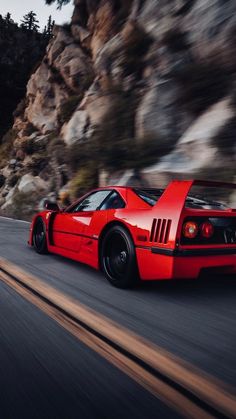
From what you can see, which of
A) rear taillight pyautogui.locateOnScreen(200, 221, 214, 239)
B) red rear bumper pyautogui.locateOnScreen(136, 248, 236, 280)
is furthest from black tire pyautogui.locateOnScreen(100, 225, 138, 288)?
rear taillight pyautogui.locateOnScreen(200, 221, 214, 239)

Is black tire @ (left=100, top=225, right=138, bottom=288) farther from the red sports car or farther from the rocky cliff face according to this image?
the rocky cliff face

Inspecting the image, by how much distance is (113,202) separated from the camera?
4691mm

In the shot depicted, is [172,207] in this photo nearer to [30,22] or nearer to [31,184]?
[31,184]

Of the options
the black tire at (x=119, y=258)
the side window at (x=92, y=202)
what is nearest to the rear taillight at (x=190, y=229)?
the black tire at (x=119, y=258)

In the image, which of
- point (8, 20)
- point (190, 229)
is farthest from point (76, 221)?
point (8, 20)

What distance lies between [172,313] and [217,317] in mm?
367

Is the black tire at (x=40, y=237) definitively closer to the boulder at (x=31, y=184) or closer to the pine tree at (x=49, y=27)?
the boulder at (x=31, y=184)

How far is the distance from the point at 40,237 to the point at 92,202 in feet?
4.76

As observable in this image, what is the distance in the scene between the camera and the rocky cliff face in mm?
9844

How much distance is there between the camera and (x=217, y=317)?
3.29 metres

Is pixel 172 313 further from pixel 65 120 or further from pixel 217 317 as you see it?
pixel 65 120

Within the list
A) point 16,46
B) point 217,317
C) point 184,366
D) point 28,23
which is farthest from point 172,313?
point 28,23

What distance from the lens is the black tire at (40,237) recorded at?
6023 mm

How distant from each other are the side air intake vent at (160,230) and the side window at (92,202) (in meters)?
1.18
